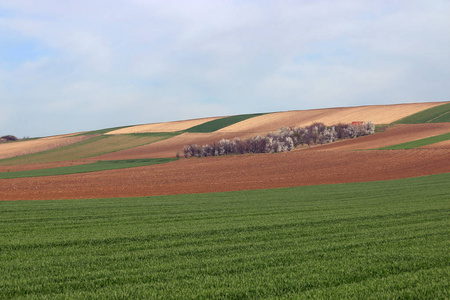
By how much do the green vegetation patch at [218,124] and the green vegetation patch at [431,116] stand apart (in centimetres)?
3912

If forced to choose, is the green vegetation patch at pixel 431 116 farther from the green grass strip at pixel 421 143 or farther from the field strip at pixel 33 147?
the field strip at pixel 33 147

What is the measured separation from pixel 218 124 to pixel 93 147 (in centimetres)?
2956

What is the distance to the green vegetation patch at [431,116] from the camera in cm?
7619

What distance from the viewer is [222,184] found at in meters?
37.3

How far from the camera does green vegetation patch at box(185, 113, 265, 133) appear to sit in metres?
99.5

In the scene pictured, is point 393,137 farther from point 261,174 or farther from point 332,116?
point 261,174

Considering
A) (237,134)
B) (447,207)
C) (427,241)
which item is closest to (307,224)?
(427,241)

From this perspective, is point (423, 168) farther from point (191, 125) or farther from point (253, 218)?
point (191, 125)

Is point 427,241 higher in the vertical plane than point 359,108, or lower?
lower

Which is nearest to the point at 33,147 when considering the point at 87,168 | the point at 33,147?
the point at 33,147

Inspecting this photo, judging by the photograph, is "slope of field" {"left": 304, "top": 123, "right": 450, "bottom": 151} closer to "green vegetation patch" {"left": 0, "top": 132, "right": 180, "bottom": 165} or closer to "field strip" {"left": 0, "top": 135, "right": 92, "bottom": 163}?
"green vegetation patch" {"left": 0, "top": 132, "right": 180, "bottom": 165}

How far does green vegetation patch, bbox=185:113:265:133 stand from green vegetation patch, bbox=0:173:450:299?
80106 mm

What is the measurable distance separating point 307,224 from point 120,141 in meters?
84.4

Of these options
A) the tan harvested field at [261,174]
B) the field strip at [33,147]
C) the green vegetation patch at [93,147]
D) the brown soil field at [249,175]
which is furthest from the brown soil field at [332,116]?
the field strip at [33,147]
